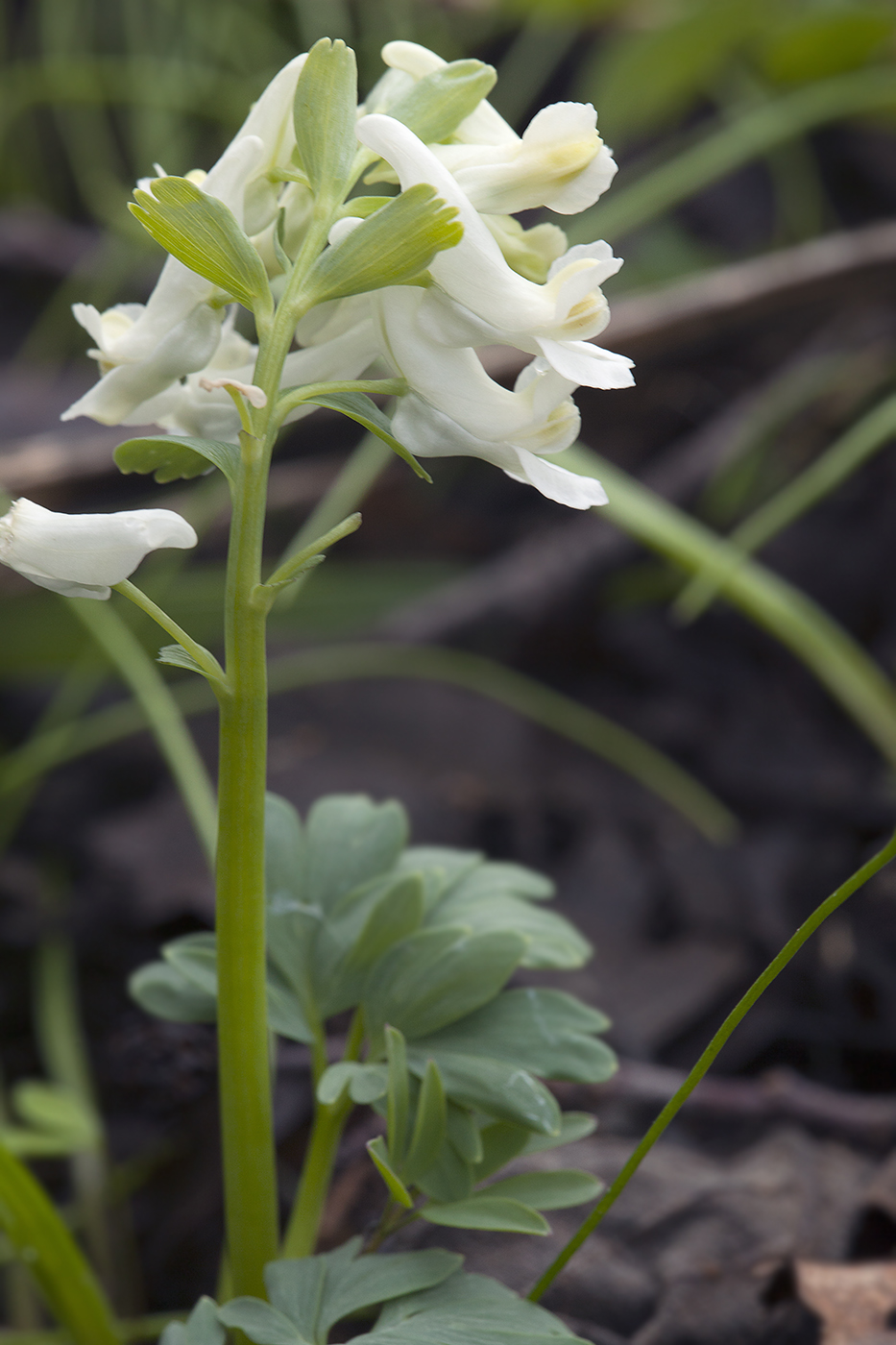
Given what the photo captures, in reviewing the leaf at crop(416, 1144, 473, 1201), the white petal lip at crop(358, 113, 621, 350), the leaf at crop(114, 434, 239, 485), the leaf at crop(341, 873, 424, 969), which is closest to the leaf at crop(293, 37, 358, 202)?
the white petal lip at crop(358, 113, 621, 350)

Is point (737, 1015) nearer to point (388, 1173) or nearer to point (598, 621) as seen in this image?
point (388, 1173)

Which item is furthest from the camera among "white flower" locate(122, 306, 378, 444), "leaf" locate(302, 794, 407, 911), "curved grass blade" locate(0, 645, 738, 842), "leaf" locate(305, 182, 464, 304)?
"curved grass blade" locate(0, 645, 738, 842)

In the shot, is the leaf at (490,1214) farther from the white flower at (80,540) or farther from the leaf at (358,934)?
the white flower at (80,540)

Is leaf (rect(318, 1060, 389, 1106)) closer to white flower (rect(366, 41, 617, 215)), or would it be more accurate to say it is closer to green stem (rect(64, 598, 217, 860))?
green stem (rect(64, 598, 217, 860))

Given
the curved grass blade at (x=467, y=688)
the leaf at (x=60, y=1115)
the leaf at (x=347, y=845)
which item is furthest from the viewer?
the curved grass blade at (x=467, y=688)

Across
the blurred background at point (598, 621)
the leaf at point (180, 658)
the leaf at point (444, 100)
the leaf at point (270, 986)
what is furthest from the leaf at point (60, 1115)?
the leaf at point (444, 100)

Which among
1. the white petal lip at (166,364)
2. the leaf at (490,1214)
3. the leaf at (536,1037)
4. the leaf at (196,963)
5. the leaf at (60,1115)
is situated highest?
the white petal lip at (166,364)
